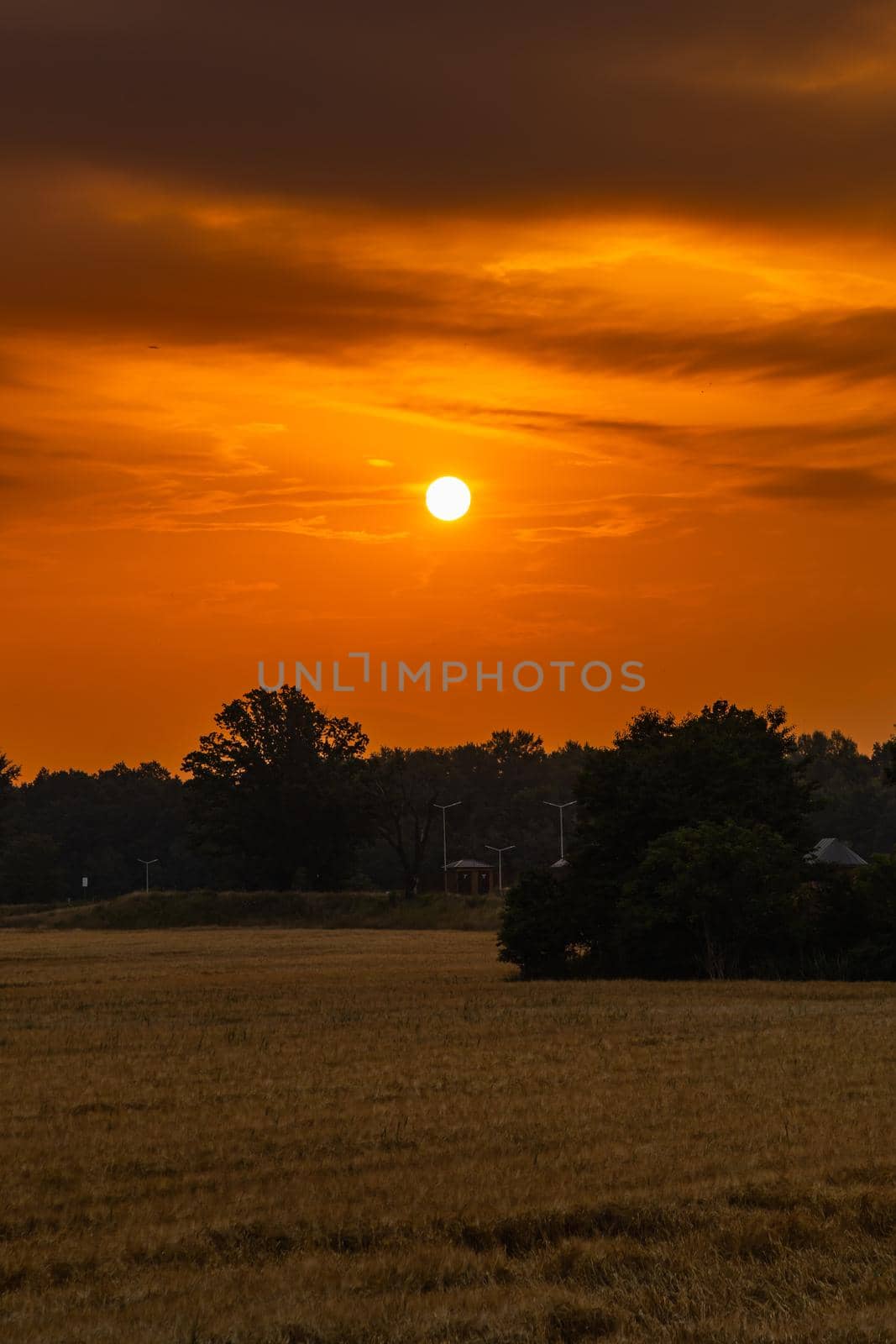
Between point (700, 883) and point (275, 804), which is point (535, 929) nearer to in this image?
point (700, 883)

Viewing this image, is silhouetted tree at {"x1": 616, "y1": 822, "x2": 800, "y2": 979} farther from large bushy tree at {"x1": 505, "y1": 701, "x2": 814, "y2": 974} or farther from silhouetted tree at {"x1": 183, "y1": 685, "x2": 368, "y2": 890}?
silhouetted tree at {"x1": 183, "y1": 685, "x2": 368, "y2": 890}

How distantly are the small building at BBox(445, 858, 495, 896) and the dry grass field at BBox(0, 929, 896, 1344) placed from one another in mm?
150581

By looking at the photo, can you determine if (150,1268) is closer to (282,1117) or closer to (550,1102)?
(282,1117)

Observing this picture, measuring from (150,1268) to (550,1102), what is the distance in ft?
31.0

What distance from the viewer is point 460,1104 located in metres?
A: 21.6

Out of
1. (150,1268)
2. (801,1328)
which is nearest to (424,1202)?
(150,1268)

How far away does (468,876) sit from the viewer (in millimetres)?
185500

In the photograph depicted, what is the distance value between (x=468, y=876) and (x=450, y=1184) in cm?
17037

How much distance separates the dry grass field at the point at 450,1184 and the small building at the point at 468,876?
151 m

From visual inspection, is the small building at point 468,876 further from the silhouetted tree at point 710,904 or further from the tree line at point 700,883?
the silhouetted tree at point 710,904

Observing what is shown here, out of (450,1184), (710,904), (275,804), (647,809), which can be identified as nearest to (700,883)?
(710,904)

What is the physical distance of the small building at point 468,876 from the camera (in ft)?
602

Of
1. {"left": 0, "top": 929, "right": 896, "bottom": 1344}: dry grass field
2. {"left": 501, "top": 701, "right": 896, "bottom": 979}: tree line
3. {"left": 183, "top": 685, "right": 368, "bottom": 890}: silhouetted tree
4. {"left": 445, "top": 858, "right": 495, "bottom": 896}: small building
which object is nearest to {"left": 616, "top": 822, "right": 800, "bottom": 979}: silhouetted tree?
{"left": 501, "top": 701, "right": 896, "bottom": 979}: tree line

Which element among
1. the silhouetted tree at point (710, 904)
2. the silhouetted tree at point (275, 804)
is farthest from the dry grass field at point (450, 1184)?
the silhouetted tree at point (275, 804)
